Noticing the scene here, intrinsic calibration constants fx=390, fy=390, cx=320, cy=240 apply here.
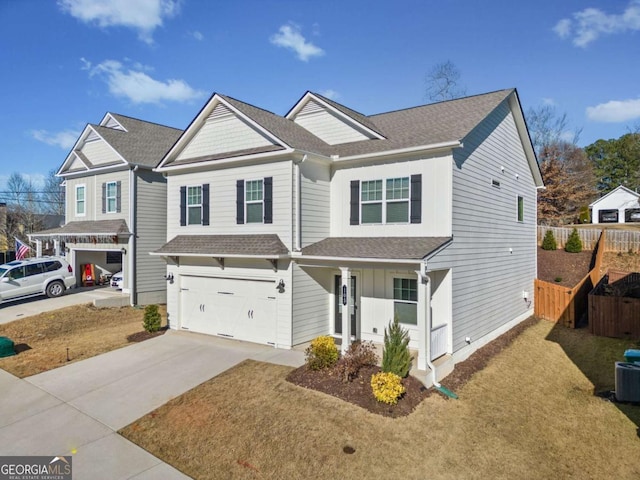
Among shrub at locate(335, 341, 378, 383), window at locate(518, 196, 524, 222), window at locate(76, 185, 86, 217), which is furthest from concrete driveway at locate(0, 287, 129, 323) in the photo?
window at locate(518, 196, 524, 222)

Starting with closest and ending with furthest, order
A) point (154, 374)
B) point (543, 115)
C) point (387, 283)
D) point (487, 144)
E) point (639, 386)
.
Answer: point (639, 386) < point (154, 374) < point (387, 283) < point (487, 144) < point (543, 115)

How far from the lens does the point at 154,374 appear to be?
998 cm

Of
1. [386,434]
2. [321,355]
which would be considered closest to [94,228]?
[321,355]

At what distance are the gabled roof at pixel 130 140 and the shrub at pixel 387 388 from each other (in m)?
15.4

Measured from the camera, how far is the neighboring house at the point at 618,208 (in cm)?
3931

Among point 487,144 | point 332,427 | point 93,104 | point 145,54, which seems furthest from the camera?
point 93,104

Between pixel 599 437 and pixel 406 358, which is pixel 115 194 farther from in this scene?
pixel 599 437

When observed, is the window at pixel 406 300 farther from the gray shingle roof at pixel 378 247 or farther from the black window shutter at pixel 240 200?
the black window shutter at pixel 240 200

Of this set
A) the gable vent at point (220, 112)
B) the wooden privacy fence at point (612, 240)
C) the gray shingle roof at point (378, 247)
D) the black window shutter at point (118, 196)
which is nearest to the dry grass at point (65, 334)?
the black window shutter at point (118, 196)

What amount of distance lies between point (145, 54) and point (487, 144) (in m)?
14.1

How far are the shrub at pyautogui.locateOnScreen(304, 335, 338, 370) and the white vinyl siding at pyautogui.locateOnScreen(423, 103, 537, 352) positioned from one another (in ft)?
10.8

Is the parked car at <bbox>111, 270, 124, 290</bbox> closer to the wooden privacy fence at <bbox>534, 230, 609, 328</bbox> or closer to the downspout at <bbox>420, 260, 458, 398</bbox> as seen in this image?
the downspout at <bbox>420, 260, 458, 398</bbox>

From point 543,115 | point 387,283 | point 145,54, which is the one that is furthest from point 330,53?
Result: point 543,115

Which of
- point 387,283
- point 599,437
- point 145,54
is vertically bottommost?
point 599,437
